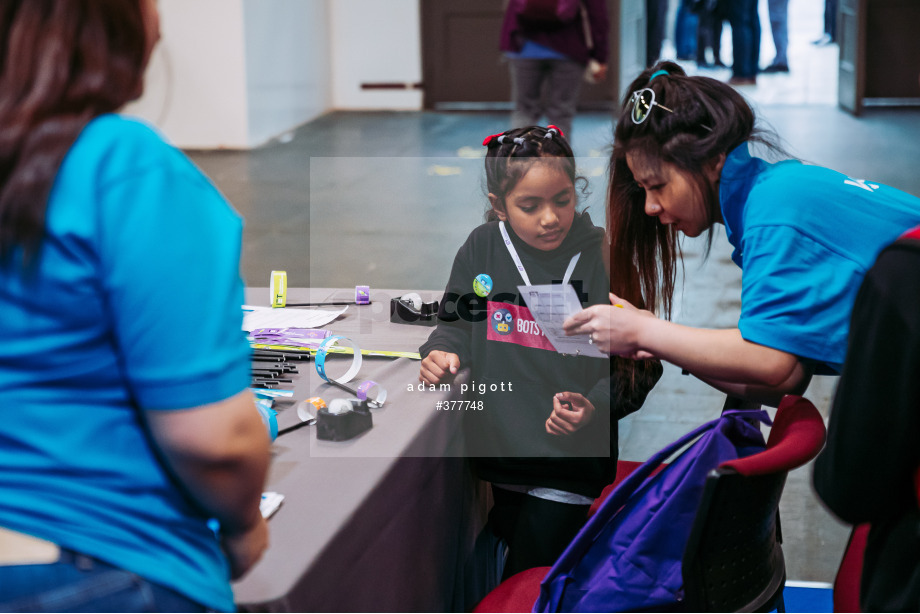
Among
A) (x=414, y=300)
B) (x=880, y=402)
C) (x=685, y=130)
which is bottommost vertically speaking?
(x=414, y=300)

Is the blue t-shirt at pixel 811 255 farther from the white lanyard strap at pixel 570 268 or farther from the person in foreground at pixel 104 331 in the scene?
the person in foreground at pixel 104 331

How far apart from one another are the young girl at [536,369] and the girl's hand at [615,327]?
0.16 meters


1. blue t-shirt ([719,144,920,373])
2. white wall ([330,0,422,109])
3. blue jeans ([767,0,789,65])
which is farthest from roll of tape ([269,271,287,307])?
blue jeans ([767,0,789,65])

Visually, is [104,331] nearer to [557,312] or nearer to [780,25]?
[557,312]

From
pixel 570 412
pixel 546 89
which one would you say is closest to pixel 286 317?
pixel 570 412

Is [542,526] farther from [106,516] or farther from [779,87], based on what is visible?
[779,87]

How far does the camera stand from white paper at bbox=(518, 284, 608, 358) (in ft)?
5.10

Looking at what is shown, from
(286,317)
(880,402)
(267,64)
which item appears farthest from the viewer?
(267,64)

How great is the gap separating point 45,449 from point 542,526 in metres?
1.08

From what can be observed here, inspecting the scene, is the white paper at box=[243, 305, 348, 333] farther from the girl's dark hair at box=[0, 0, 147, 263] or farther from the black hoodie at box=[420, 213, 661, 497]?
the girl's dark hair at box=[0, 0, 147, 263]

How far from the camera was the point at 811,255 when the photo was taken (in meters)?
1.29

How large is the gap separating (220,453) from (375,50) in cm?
876

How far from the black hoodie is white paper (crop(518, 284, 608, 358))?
0.02 m

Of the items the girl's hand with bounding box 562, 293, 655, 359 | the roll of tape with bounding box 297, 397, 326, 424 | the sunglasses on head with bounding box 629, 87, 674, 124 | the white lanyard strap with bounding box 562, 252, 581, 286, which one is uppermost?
the sunglasses on head with bounding box 629, 87, 674, 124
